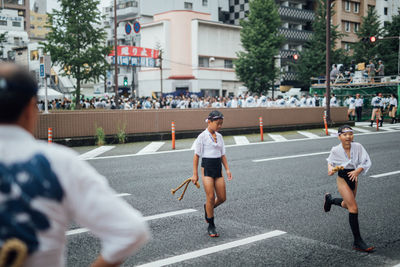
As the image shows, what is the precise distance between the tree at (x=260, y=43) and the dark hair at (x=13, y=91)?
40856 millimetres

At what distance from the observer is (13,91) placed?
1.37 metres

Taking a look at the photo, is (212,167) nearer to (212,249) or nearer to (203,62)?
(212,249)

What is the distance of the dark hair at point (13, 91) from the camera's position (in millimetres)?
1360

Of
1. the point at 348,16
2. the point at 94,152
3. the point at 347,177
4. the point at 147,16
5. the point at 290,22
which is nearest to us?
the point at 347,177

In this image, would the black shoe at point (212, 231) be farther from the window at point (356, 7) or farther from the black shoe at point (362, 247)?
the window at point (356, 7)

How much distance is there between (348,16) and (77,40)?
176ft

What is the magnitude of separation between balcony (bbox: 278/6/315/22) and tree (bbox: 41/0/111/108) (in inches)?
1660

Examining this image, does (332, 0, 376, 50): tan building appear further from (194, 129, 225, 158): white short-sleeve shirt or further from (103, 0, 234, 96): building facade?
(194, 129, 225, 158): white short-sleeve shirt

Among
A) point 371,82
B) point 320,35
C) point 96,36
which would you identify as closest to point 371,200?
point 96,36

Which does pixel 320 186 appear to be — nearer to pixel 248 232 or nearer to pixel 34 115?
pixel 248 232

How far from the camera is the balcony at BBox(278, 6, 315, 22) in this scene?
58.9 metres

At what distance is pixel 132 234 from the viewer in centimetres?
142

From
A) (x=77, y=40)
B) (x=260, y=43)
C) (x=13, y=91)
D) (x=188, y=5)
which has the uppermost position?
(x=188, y=5)

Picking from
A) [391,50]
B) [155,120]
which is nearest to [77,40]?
[155,120]
